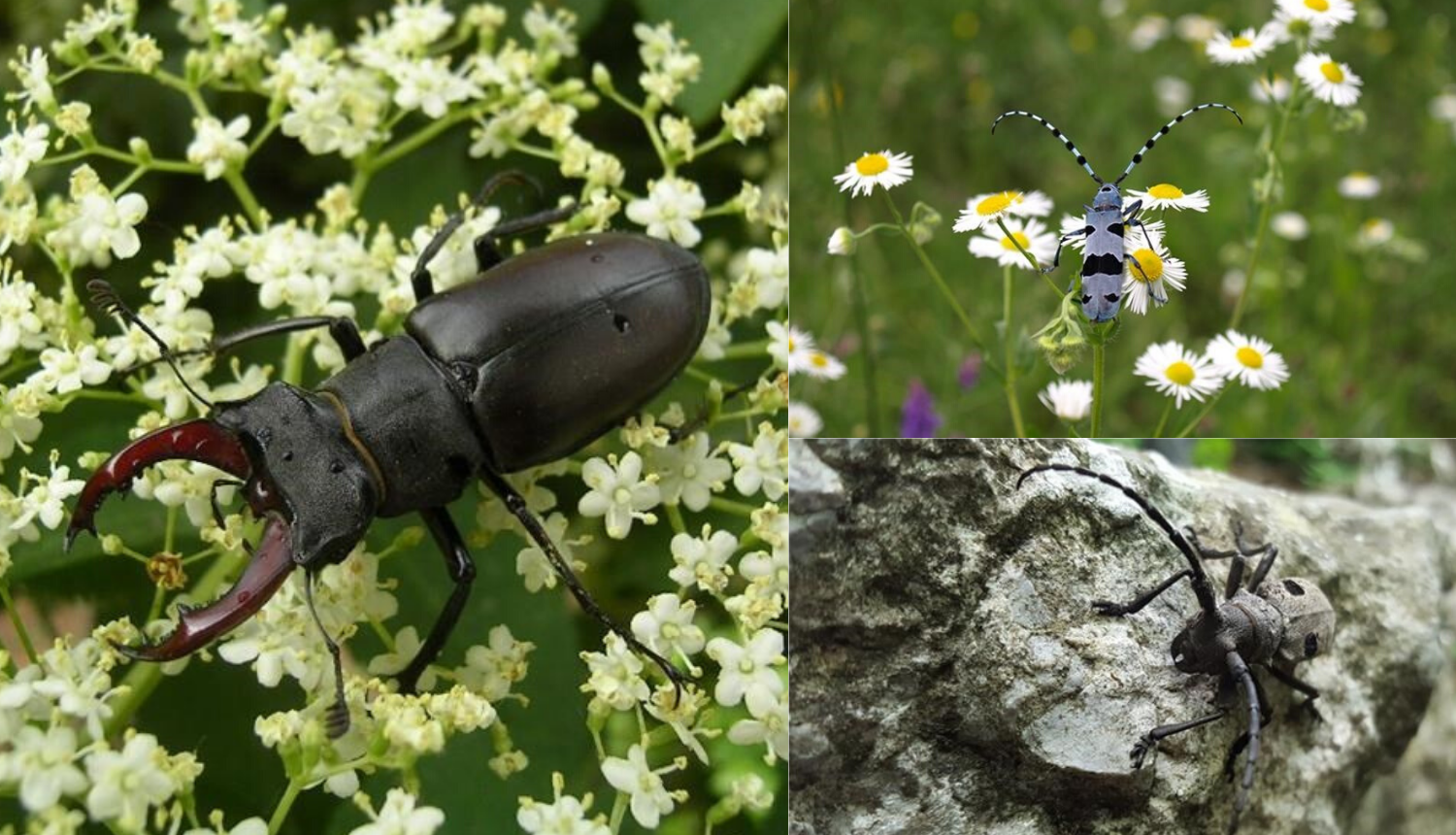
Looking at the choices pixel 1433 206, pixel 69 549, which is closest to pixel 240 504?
pixel 69 549

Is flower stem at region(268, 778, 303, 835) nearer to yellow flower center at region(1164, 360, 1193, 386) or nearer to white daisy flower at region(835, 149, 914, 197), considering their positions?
white daisy flower at region(835, 149, 914, 197)

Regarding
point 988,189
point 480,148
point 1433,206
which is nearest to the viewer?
point 988,189

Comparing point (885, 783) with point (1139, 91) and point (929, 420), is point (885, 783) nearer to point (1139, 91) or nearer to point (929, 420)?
point (929, 420)

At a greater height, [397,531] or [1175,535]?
[1175,535]

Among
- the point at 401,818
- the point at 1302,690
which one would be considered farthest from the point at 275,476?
the point at 1302,690

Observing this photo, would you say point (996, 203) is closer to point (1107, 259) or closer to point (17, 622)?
point (1107, 259)

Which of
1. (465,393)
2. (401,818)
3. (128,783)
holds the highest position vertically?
(465,393)
